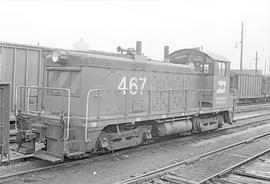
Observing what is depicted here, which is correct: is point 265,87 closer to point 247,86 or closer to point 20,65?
point 247,86

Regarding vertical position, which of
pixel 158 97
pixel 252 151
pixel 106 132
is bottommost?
pixel 252 151

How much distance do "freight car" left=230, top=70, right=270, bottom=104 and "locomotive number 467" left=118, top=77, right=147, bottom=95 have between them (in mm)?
19483

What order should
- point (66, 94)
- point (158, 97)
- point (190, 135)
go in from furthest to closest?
1. point (190, 135)
2. point (158, 97)
3. point (66, 94)

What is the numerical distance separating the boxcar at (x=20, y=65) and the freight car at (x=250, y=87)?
63.2 feet

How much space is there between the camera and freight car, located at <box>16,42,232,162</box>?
7.72 metres

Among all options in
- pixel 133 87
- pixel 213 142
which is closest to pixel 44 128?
pixel 133 87

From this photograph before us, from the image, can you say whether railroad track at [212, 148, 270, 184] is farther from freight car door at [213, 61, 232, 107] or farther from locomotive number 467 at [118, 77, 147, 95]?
freight car door at [213, 61, 232, 107]

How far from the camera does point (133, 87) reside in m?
9.67

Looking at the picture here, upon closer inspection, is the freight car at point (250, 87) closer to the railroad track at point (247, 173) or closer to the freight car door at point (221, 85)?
the freight car door at point (221, 85)

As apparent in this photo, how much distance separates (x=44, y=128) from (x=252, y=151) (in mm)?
6560

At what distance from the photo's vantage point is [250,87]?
32656 mm

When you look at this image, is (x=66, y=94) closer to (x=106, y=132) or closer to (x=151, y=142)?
(x=106, y=132)

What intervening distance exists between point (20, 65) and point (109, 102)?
5.08 m

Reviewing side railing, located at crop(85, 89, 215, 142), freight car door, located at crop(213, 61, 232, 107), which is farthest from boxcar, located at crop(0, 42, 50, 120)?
freight car door, located at crop(213, 61, 232, 107)
